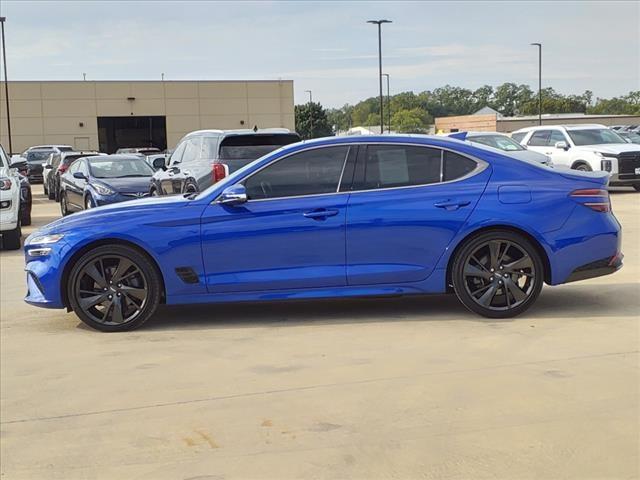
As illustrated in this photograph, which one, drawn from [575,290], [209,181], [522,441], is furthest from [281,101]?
[522,441]

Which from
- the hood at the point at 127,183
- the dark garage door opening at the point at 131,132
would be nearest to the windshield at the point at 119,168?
the hood at the point at 127,183

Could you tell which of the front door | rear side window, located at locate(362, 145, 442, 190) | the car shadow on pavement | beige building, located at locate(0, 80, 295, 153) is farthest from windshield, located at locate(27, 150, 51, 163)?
rear side window, located at locate(362, 145, 442, 190)

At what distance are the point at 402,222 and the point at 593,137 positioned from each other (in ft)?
51.9

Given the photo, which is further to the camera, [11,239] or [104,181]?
[104,181]

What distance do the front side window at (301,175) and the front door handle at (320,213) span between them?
7.6 inches

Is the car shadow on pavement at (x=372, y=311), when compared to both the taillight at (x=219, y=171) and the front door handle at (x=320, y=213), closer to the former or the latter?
the front door handle at (x=320, y=213)

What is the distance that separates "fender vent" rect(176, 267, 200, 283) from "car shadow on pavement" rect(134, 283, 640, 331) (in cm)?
43

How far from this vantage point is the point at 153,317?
270 inches

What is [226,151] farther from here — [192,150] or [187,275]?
[187,275]

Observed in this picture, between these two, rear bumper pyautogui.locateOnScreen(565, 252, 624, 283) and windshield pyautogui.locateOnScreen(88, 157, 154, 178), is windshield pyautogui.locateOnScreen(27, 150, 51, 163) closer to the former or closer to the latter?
windshield pyautogui.locateOnScreen(88, 157, 154, 178)

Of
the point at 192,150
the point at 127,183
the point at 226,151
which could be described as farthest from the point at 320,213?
the point at 127,183

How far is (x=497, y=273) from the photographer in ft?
21.0

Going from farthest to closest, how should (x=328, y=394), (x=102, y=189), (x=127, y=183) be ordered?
(x=127, y=183) → (x=102, y=189) → (x=328, y=394)

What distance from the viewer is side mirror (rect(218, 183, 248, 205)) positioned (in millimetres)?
6277
